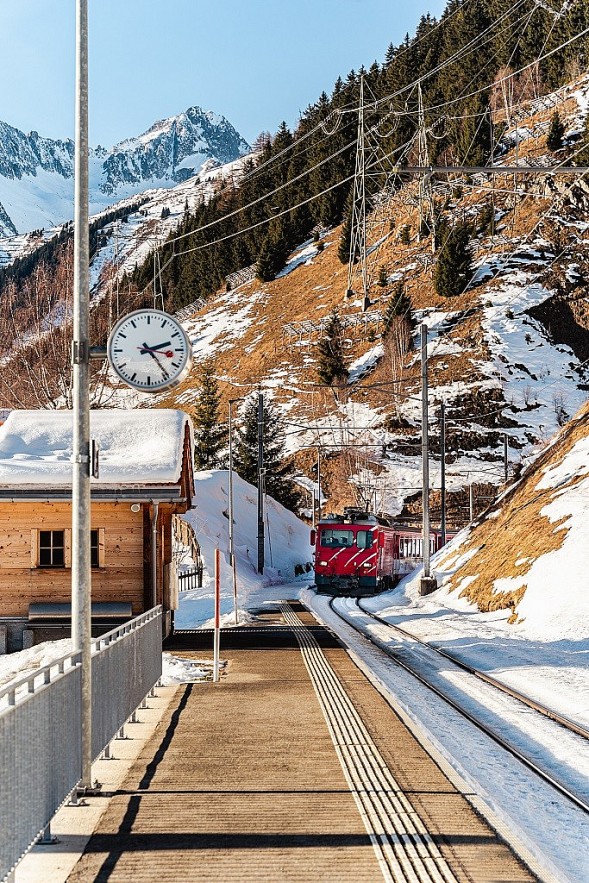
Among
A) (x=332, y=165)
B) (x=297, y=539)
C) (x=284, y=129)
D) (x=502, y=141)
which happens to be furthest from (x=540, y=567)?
(x=284, y=129)

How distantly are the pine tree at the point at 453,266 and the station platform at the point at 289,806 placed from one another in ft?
304

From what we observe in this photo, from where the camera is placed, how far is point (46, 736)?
24.7ft

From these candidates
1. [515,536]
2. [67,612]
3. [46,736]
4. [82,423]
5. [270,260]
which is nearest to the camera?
[46,736]

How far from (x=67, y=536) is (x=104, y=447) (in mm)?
2344

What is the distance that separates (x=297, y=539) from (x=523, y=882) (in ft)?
223

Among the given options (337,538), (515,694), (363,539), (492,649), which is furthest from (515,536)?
(515,694)

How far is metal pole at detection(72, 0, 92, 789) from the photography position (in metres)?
8.95

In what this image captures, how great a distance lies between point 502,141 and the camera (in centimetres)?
12512

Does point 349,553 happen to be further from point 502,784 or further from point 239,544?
point 502,784

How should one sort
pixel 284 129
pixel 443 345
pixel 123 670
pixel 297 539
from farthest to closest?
pixel 284 129, pixel 443 345, pixel 297 539, pixel 123 670

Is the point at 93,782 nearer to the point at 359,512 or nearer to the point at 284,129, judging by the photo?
the point at 359,512

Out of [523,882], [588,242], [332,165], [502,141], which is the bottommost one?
[523,882]

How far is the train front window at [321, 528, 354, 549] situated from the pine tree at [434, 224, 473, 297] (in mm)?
62438

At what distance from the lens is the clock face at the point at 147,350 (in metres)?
9.37
